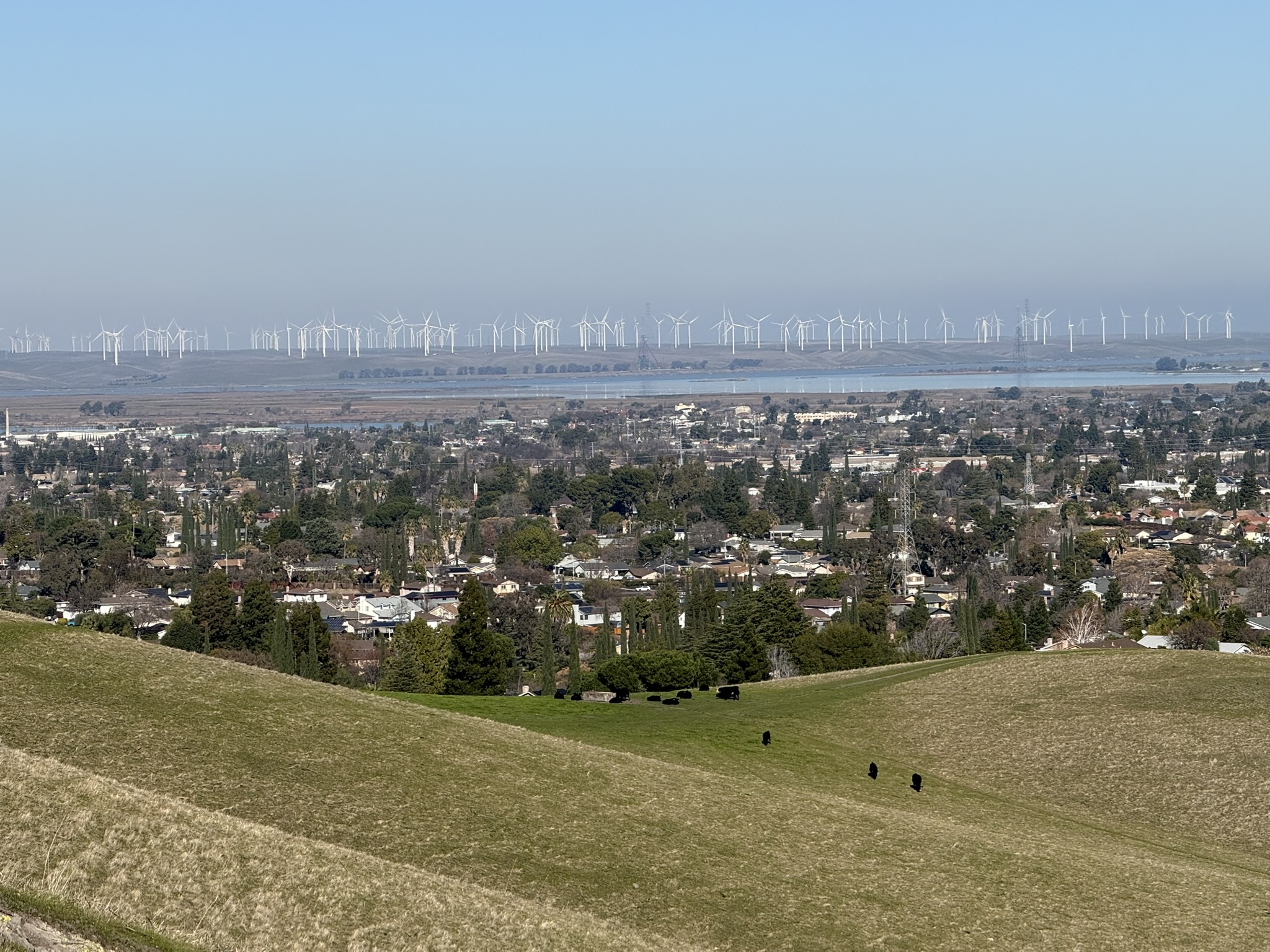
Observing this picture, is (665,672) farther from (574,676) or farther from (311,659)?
(311,659)

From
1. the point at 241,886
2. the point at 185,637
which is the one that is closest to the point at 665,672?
the point at 241,886

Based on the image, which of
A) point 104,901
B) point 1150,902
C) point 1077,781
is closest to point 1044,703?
point 1077,781

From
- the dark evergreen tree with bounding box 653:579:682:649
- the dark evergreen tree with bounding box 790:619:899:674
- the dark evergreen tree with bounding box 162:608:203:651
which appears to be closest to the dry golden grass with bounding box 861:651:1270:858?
the dark evergreen tree with bounding box 790:619:899:674

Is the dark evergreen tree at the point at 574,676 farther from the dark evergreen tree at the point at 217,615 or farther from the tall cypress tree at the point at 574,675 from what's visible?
the dark evergreen tree at the point at 217,615

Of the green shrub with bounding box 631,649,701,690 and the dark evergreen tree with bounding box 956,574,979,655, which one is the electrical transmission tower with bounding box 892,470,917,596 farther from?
the green shrub with bounding box 631,649,701,690

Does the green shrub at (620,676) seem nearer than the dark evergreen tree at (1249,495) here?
Yes

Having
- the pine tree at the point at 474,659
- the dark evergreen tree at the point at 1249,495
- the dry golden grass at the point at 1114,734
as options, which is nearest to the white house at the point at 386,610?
the pine tree at the point at 474,659
